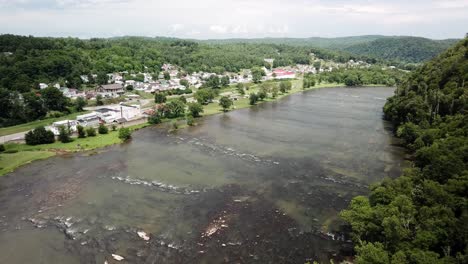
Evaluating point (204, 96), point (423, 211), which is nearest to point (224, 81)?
point (204, 96)

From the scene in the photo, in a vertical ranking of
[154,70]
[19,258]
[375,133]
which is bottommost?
[19,258]

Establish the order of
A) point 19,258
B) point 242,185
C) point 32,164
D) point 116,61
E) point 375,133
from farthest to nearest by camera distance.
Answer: point 116,61
point 375,133
point 32,164
point 242,185
point 19,258

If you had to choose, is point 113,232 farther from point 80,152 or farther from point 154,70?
point 154,70

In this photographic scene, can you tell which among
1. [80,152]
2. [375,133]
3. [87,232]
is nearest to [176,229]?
[87,232]

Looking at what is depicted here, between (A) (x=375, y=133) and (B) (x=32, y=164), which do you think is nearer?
(B) (x=32, y=164)

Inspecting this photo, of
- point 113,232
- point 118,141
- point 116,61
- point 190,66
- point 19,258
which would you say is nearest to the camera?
point 19,258

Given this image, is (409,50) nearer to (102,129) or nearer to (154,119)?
(154,119)

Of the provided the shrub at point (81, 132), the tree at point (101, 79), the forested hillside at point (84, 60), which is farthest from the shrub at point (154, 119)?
the tree at point (101, 79)
